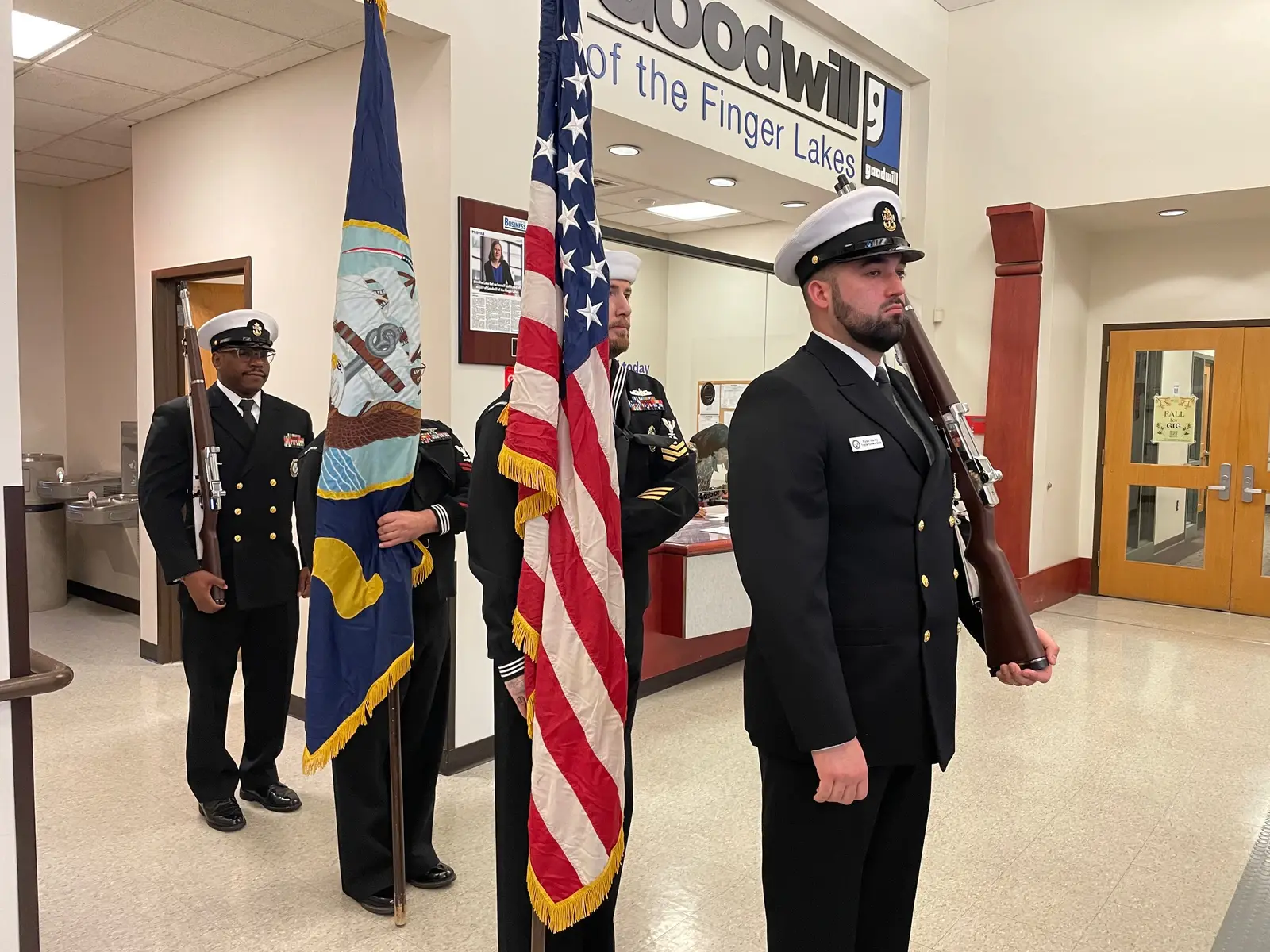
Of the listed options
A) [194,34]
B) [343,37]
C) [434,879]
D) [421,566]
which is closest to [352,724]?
[421,566]

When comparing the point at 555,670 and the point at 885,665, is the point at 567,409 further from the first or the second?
the point at 885,665

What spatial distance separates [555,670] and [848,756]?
0.68 meters

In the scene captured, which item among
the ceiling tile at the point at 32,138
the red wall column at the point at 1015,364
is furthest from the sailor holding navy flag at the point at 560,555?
the red wall column at the point at 1015,364

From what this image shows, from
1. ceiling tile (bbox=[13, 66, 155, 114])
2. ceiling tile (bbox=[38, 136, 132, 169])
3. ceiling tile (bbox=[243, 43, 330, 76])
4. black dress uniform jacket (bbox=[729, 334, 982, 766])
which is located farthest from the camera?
ceiling tile (bbox=[38, 136, 132, 169])

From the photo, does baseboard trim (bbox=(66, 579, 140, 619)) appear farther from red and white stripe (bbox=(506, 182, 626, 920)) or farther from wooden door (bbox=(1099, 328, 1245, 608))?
wooden door (bbox=(1099, 328, 1245, 608))


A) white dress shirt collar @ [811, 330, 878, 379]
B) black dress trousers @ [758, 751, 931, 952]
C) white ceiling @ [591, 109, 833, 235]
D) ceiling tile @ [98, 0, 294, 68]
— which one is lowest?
black dress trousers @ [758, 751, 931, 952]

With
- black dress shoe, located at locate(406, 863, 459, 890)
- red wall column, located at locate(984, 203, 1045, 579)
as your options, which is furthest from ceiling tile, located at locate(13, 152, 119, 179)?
red wall column, located at locate(984, 203, 1045, 579)

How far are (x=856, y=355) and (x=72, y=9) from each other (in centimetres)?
363

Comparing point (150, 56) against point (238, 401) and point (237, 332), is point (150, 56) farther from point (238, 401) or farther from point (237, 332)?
point (238, 401)

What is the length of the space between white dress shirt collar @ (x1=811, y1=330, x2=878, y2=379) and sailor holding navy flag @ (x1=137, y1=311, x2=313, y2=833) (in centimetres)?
230

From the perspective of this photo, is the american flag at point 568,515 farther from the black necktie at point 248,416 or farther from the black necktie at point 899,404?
the black necktie at point 248,416

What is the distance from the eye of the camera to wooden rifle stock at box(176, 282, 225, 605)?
3.20 metres

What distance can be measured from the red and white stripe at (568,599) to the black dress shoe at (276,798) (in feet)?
5.82

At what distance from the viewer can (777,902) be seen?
5.85 feet
